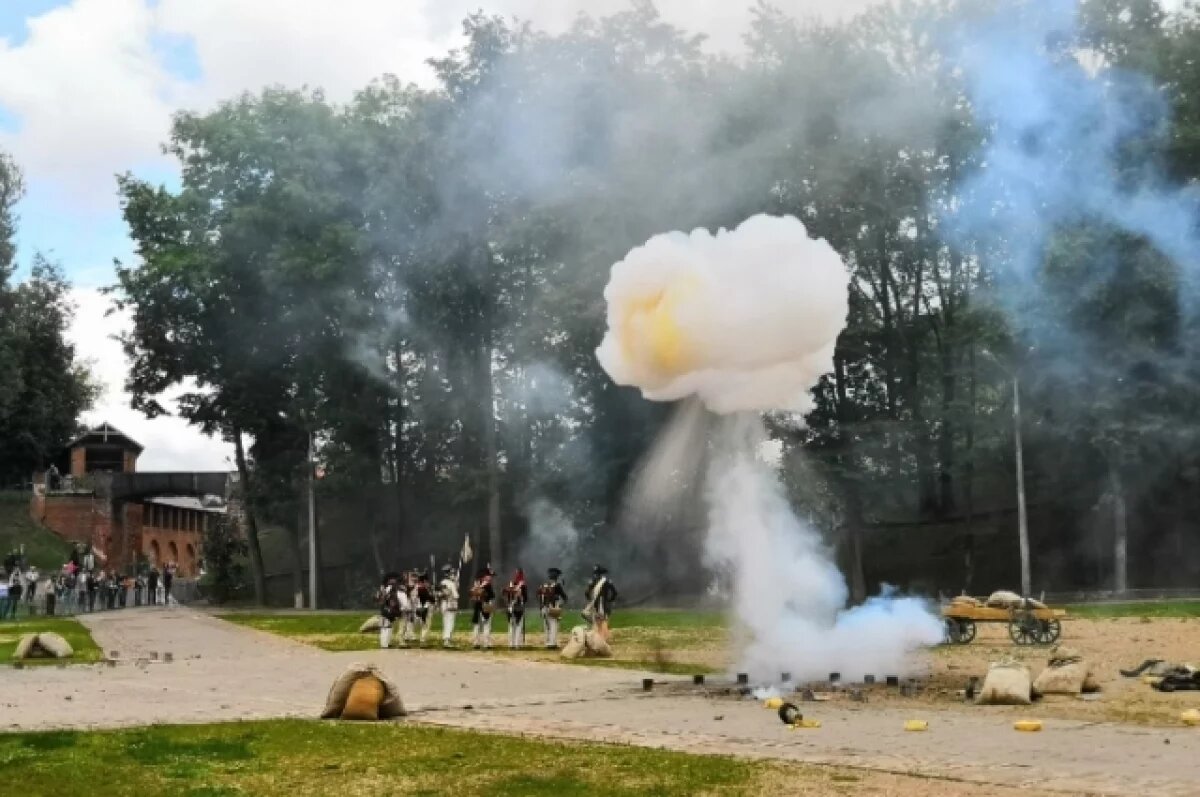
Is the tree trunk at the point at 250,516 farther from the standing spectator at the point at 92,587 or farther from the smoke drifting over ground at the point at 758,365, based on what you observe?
the smoke drifting over ground at the point at 758,365

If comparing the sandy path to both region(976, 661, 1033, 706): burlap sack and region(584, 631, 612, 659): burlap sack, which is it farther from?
region(584, 631, 612, 659): burlap sack

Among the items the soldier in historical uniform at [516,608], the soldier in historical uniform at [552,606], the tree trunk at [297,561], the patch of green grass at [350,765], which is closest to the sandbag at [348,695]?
the patch of green grass at [350,765]

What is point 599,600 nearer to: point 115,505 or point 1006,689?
point 1006,689

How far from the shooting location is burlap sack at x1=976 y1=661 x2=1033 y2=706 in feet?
60.4

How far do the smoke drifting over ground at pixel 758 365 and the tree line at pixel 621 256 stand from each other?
19.3 meters

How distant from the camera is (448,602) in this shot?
3347cm

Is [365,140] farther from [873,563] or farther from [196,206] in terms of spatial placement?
[873,563]

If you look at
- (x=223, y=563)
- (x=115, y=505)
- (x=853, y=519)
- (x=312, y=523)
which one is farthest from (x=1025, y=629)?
(x=115, y=505)

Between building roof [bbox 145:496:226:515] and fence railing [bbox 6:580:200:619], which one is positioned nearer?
fence railing [bbox 6:580:200:619]

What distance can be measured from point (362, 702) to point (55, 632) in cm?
2536

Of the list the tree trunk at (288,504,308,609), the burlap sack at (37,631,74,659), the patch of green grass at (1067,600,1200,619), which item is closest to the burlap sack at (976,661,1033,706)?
the patch of green grass at (1067,600,1200,619)

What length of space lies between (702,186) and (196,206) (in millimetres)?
27314

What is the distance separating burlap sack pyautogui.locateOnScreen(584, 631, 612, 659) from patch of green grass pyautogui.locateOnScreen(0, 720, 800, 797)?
488 inches

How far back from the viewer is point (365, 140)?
58469mm
